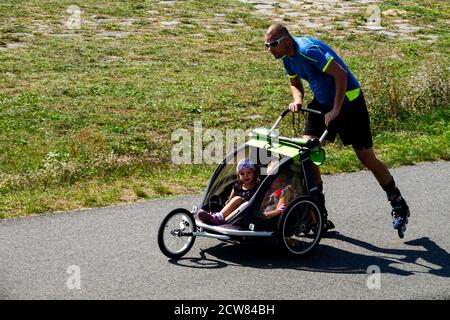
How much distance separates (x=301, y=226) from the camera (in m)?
7.31

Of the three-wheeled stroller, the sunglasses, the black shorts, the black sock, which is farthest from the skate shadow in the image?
the sunglasses

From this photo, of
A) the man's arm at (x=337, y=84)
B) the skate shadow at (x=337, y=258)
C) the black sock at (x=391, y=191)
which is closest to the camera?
the skate shadow at (x=337, y=258)

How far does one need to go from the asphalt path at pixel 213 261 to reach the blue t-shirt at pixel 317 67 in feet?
4.47

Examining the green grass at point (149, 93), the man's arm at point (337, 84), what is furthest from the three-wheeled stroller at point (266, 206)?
the green grass at point (149, 93)

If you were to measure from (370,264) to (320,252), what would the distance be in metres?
0.51

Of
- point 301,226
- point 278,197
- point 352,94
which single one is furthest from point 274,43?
point 301,226

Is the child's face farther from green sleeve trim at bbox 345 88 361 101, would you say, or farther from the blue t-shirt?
green sleeve trim at bbox 345 88 361 101

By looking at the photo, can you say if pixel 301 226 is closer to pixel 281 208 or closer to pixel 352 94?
pixel 281 208

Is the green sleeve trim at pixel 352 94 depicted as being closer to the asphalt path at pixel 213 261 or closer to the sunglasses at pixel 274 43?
the sunglasses at pixel 274 43

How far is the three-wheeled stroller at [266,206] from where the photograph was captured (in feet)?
23.5

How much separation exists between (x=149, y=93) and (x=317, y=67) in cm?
874

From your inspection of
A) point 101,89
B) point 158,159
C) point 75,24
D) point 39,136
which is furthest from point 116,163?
point 75,24

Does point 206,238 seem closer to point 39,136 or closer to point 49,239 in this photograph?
point 49,239

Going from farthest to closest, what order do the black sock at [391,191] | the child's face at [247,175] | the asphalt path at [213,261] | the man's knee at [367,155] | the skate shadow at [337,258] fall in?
the black sock at [391,191] < the man's knee at [367,155] < the child's face at [247,175] < the skate shadow at [337,258] < the asphalt path at [213,261]
